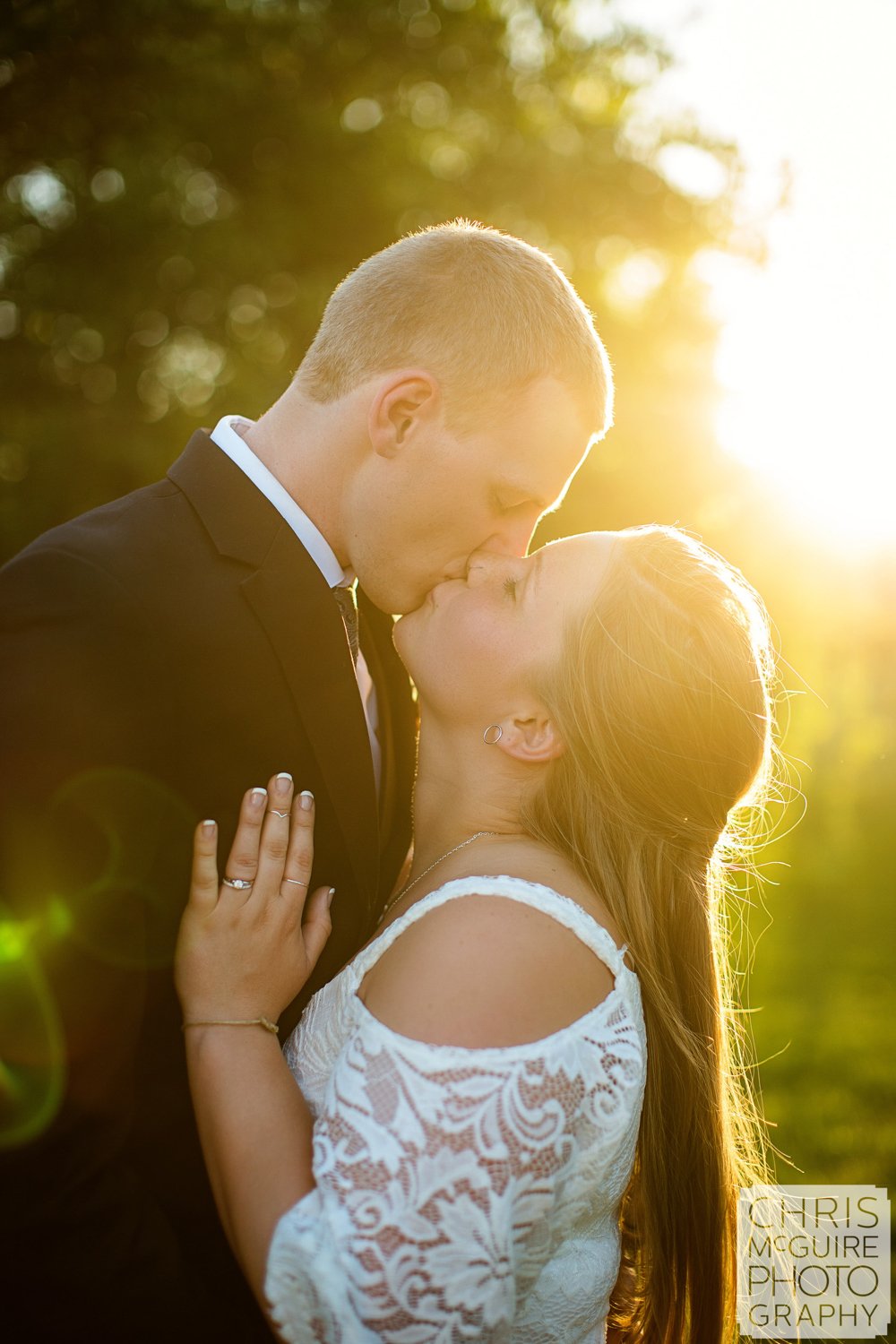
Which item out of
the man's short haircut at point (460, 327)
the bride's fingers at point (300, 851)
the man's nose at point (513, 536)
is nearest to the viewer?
the bride's fingers at point (300, 851)

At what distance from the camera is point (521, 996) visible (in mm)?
2012

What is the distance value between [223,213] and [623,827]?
1154cm

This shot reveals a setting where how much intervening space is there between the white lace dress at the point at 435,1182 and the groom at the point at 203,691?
0.41 meters

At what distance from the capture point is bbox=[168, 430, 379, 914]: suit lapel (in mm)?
2404

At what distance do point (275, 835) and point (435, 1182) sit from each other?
0.83m

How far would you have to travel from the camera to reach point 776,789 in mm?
2953

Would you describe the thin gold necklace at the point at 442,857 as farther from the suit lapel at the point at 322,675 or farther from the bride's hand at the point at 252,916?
the bride's hand at the point at 252,916

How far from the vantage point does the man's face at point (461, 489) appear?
2.77m

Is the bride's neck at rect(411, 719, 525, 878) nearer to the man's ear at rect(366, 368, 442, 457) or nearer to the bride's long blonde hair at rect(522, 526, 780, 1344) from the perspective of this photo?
the bride's long blonde hair at rect(522, 526, 780, 1344)

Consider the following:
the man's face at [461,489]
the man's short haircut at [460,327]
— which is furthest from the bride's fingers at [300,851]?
the man's short haircut at [460,327]

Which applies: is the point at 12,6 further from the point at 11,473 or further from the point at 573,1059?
the point at 573,1059

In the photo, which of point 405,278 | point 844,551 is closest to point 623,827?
point 405,278

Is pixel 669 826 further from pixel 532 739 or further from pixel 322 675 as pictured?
pixel 322 675

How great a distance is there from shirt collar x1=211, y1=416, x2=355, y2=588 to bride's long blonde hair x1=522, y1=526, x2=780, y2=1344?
708 mm
